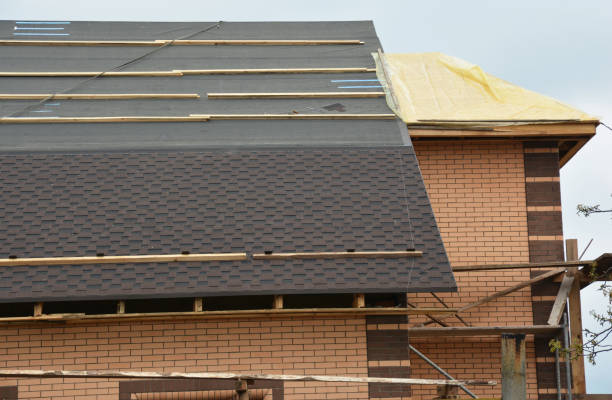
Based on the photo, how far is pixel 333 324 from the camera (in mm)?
13594

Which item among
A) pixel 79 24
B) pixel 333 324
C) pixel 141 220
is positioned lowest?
pixel 333 324

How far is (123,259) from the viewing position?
44.0 ft

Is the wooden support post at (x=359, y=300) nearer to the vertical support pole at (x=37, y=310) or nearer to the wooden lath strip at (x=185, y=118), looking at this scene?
the wooden lath strip at (x=185, y=118)

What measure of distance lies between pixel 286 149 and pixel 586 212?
496 centimetres

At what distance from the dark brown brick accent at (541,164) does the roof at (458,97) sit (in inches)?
28.8

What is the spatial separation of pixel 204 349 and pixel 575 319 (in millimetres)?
6892

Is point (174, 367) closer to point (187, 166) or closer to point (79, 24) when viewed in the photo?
point (187, 166)

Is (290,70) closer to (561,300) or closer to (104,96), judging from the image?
(104,96)

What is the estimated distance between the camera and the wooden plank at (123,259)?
13.3 meters

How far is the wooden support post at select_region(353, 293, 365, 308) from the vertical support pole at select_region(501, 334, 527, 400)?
12.4 feet

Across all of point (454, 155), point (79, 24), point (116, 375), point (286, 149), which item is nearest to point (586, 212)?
point (454, 155)

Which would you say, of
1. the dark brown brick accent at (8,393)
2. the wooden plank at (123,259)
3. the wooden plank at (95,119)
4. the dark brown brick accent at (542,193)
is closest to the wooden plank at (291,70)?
the wooden plank at (95,119)

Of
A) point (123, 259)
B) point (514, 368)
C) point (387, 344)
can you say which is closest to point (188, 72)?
point (123, 259)

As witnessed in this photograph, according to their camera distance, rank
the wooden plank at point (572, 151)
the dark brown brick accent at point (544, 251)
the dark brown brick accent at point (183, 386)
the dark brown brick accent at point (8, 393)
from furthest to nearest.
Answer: the wooden plank at point (572, 151)
the dark brown brick accent at point (544, 251)
the dark brown brick accent at point (183, 386)
the dark brown brick accent at point (8, 393)
